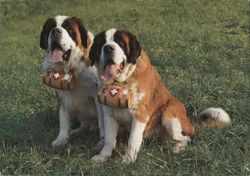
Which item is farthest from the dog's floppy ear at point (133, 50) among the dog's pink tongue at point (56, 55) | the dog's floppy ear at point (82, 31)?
the dog's pink tongue at point (56, 55)

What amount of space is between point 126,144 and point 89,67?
2.84 feet

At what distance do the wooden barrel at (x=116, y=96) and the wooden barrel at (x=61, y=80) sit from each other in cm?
55

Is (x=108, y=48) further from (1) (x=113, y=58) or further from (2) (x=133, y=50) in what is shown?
(2) (x=133, y=50)

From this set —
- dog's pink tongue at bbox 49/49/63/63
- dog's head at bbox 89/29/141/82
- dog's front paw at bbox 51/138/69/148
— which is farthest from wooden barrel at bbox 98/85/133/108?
dog's front paw at bbox 51/138/69/148

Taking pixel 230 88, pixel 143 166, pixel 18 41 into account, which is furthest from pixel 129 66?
pixel 18 41

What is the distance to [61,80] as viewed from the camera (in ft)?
17.9

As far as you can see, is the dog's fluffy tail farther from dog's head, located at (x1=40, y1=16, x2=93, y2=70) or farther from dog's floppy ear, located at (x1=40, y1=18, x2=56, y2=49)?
dog's floppy ear, located at (x1=40, y1=18, x2=56, y2=49)

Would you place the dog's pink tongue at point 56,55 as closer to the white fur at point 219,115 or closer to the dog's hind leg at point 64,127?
the dog's hind leg at point 64,127

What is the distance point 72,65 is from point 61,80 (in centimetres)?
21

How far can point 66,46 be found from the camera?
17.5 feet

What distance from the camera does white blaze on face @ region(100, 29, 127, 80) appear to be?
4805 mm

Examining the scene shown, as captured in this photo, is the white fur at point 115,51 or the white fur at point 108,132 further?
the white fur at point 108,132

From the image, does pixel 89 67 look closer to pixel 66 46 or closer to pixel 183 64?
pixel 66 46

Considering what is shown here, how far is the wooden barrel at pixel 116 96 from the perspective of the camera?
4926 millimetres
